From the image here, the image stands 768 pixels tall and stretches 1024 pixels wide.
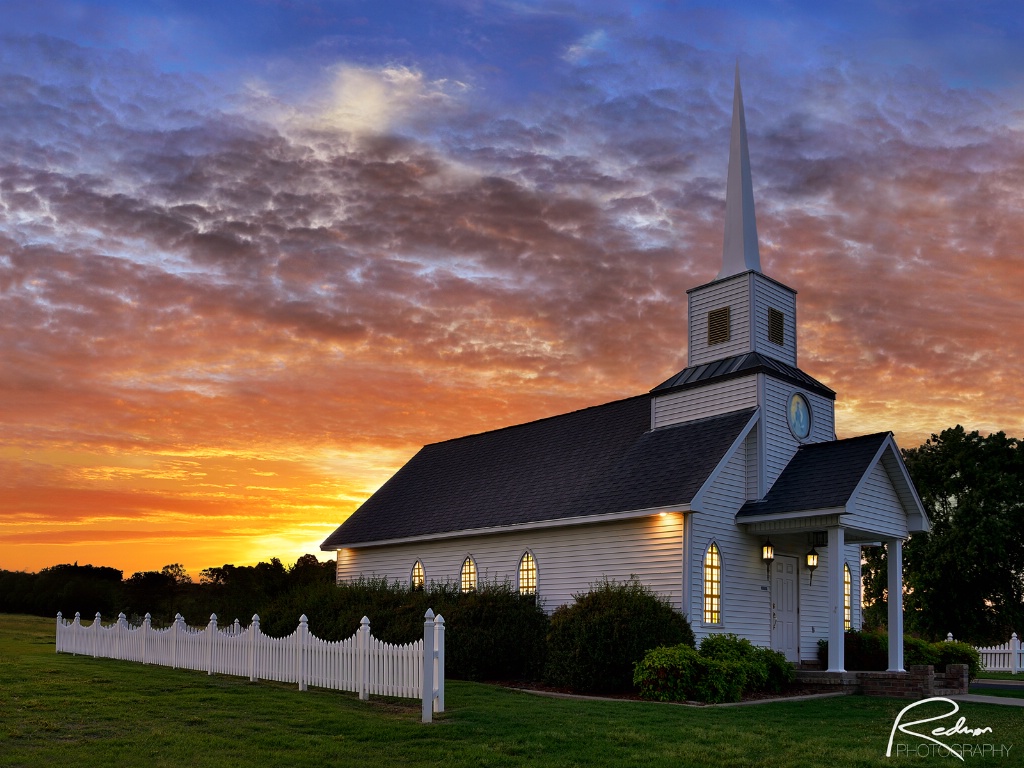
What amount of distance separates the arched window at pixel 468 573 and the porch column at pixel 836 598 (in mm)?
11138

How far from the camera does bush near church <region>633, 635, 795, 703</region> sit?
62.1ft

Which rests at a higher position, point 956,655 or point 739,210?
point 739,210

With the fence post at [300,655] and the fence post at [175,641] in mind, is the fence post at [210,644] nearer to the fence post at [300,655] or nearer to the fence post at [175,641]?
the fence post at [175,641]

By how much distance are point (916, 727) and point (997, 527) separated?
29.2 m

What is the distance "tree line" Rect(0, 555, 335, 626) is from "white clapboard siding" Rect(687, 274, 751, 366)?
17.7 m

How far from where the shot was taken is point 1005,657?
35.7 m

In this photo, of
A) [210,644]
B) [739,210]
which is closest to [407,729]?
[210,644]

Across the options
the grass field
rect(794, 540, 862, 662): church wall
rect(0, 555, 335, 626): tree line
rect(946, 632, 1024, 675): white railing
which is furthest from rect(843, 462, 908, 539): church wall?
rect(0, 555, 335, 626): tree line

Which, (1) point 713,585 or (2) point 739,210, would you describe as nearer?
(1) point 713,585

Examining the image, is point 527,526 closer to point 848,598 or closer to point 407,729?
point 848,598

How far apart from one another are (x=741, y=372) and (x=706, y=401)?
4.95ft

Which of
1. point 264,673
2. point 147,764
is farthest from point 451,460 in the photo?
point 147,764

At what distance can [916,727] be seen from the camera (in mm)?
15172

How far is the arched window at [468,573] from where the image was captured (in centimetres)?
2956
